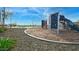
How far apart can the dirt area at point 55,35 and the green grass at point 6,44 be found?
0.78 feet

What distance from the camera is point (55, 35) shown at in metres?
2.81

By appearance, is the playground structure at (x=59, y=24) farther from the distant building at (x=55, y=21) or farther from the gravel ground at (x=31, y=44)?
the gravel ground at (x=31, y=44)

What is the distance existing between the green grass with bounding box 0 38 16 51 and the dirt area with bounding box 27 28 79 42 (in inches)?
9.4

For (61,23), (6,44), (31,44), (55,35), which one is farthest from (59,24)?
(6,44)

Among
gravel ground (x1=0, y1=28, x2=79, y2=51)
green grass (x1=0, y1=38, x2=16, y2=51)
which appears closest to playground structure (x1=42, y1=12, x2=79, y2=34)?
gravel ground (x1=0, y1=28, x2=79, y2=51)

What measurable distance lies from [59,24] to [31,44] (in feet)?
1.35

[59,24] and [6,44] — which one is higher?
[59,24]

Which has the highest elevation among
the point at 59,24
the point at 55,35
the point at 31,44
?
the point at 59,24

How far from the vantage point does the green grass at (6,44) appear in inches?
110

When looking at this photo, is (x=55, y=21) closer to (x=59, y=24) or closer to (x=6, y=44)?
(x=59, y=24)

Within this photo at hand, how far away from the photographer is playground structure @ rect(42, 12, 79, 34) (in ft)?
9.18
